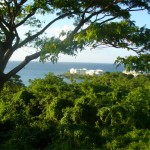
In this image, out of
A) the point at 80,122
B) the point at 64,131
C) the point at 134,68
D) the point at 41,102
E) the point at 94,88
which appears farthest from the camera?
the point at 94,88

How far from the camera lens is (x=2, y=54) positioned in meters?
11.0

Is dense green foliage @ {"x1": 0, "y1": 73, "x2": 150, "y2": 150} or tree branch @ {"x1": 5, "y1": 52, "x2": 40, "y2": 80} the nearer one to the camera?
tree branch @ {"x1": 5, "y1": 52, "x2": 40, "y2": 80}

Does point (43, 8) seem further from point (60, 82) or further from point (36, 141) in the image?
point (60, 82)

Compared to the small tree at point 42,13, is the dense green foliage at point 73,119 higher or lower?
lower

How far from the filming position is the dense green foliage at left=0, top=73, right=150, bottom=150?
13562 mm

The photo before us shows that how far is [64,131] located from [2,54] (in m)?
4.56

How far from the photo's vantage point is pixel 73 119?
15.6 metres

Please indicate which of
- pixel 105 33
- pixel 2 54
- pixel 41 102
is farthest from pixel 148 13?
pixel 41 102

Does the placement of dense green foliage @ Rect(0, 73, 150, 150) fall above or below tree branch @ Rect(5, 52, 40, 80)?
below

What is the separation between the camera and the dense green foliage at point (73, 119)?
1356 cm

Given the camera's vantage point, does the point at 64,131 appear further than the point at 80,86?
No

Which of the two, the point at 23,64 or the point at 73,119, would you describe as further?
the point at 73,119

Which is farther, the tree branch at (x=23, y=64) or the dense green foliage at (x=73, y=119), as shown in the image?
the dense green foliage at (x=73, y=119)

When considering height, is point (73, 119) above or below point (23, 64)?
below
